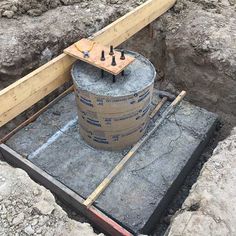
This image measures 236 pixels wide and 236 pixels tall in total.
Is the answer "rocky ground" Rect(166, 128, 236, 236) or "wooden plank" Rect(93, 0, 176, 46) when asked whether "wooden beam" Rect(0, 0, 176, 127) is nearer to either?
"wooden plank" Rect(93, 0, 176, 46)

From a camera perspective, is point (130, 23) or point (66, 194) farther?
point (130, 23)

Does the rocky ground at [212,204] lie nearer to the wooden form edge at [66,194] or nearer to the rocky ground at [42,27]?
the wooden form edge at [66,194]

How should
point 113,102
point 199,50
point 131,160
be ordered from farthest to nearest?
point 199,50 < point 131,160 < point 113,102

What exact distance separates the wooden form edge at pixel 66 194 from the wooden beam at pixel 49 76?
0.77m

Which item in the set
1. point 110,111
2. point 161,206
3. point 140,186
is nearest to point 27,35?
point 110,111

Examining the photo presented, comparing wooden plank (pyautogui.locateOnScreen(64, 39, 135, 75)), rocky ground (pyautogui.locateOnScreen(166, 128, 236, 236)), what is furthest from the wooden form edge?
wooden plank (pyautogui.locateOnScreen(64, 39, 135, 75))

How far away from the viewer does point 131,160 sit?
13.7 feet

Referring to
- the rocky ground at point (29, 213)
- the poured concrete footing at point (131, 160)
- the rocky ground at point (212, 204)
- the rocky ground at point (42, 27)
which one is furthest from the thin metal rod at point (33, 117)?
the rocky ground at point (212, 204)

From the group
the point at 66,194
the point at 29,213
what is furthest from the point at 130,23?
the point at 29,213

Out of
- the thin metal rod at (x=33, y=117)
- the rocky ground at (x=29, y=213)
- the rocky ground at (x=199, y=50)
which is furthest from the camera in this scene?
the rocky ground at (x=199, y=50)

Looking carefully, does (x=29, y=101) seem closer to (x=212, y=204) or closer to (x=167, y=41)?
(x=212, y=204)

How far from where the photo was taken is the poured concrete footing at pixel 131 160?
375 cm

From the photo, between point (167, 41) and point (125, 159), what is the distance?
6.99 ft

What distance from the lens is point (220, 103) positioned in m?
4.96
